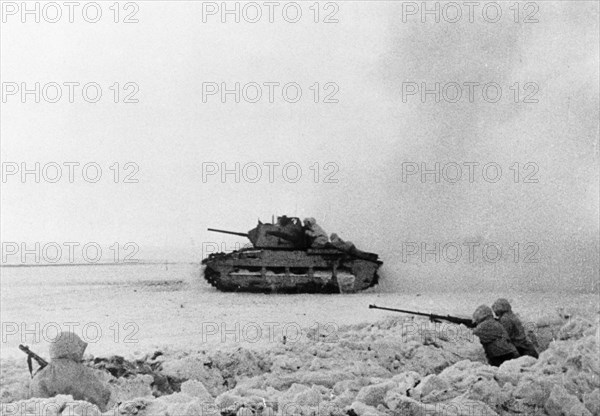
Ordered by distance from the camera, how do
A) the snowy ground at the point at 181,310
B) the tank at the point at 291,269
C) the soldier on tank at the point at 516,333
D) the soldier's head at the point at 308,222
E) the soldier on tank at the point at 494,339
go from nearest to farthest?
the soldier on tank at the point at 494,339, the soldier on tank at the point at 516,333, the snowy ground at the point at 181,310, the tank at the point at 291,269, the soldier's head at the point at 308,222

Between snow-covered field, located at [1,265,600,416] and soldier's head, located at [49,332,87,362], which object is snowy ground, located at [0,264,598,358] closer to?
snow-covered field, located at [1,265,600,416]

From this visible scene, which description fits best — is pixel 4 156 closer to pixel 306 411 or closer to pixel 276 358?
pixel 276 358

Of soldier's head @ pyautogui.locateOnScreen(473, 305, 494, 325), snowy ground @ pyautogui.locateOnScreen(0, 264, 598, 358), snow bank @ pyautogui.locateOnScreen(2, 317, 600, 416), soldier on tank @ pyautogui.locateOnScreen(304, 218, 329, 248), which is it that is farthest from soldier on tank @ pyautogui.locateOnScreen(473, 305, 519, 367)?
soldier on tank @ pyautogui.locateOnScreen(304, 218, 329, 248)

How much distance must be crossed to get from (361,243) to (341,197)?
1063 mm

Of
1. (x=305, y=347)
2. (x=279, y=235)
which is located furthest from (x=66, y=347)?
(x=279, y=235)

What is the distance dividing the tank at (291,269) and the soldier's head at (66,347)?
7627 millimetres

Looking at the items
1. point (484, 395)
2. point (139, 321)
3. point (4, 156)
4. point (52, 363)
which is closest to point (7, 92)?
point (4, 156)

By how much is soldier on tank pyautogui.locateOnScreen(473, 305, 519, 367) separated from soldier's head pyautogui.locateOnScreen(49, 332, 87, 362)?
3.83 metres

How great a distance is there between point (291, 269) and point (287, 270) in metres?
0.13

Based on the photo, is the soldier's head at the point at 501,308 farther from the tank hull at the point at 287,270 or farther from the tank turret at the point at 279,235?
the tank turret at the point at 279,235

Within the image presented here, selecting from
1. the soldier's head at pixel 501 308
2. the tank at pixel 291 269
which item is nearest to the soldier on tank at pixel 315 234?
the tank at pixel 291 269

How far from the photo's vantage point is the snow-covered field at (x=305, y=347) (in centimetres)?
530

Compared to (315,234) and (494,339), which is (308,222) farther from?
(494,339)

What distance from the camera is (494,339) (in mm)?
6938
